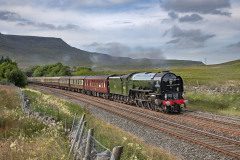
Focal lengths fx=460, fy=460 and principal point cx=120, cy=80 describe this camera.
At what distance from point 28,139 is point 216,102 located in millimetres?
30033

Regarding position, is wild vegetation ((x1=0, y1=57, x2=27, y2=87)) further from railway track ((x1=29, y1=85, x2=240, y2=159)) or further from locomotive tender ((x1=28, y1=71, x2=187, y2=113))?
railway track ((x1=29, y1=85, x2=240, y2=159))

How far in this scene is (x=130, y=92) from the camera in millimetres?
42969

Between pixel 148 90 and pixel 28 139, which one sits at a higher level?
pixel 148 90

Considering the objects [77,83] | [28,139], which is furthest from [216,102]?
[77,83]

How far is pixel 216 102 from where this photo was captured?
42.1 meters

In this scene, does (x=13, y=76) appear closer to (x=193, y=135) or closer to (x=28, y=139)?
(x=193, y=135)

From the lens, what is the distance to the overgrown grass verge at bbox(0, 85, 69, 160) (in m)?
11.4

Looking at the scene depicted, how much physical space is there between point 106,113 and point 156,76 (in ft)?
17.1

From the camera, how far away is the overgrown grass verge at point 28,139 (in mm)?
11352

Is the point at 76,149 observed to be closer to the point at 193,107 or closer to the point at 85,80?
the point at 193,107

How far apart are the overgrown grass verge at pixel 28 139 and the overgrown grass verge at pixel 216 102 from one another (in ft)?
77.0

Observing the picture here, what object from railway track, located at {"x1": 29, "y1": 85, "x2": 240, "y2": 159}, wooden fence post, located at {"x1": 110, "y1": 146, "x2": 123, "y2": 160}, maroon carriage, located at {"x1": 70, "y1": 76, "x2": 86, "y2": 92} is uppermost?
wooden fence post, located at {"x1": 110, "y1": 146, "x2": 123, "y2": 160}

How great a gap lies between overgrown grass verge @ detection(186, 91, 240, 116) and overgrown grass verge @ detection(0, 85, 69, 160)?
23.5 metres

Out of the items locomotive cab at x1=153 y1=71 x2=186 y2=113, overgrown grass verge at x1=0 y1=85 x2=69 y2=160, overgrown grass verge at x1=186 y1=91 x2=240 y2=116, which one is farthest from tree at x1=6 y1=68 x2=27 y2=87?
overgrown grass verge at x1=0 y1=85 x2=69 y2=160
